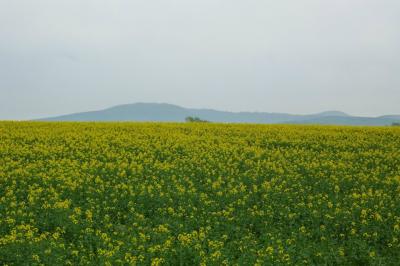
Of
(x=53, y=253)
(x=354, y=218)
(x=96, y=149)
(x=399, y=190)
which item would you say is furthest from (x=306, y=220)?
(x=96, y=149)

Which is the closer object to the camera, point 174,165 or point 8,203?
point 8,203

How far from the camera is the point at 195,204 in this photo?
16797 millimetres

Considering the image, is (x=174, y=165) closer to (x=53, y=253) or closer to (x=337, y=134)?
(x=53, y=253)

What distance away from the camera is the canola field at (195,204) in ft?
41.3

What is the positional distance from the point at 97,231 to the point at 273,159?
12761 millimetres

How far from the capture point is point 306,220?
15.6m

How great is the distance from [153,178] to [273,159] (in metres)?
7.56

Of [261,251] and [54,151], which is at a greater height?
[54,151]

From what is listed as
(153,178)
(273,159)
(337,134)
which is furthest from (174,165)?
(337,134)

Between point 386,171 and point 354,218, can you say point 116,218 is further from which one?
point 386,171

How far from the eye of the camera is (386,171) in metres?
22.9

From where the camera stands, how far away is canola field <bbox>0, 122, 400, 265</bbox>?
41.3ft

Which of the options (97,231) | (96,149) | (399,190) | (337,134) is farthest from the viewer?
(337,134)

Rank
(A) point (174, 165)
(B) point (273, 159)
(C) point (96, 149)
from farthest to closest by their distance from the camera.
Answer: (C) point (96, 149) → (B) point (273, 159) → (A) point (174, 165)
